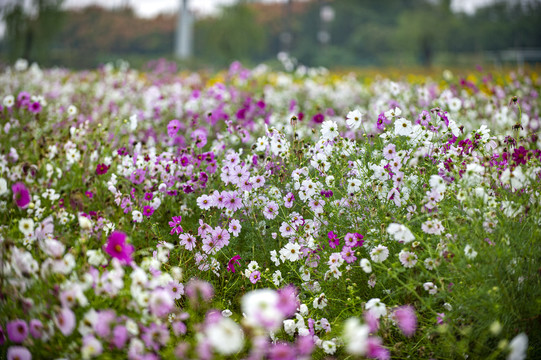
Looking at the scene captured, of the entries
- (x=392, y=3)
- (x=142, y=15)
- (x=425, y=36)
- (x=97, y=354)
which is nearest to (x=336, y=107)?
(x=97, y=354)

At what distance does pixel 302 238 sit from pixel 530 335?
1133mm

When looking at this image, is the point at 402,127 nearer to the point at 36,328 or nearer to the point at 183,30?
the point at 36,328

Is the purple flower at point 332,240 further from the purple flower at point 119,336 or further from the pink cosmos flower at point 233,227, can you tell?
the purple flower at point 119,336

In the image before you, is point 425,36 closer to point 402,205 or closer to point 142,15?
point 142,15

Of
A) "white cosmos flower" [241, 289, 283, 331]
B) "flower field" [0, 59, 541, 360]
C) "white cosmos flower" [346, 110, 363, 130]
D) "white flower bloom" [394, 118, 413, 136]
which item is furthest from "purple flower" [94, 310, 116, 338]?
Result: "white flower bloom" [394, 118, 413, 136]

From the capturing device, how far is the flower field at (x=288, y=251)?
153 centimetres

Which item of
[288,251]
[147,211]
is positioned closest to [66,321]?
[288,251]

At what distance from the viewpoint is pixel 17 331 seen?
1494mm

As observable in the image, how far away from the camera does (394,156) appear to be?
255cm

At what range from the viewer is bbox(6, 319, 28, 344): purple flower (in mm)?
1487

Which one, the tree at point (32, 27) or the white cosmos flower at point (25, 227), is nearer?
the white cosmos flower at point (25, 227)

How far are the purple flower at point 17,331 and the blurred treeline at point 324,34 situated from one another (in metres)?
15.2

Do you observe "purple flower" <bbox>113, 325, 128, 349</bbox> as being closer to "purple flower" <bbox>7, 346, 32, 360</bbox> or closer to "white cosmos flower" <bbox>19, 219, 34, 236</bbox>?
"purple flower" <bbox>7, 346, 32, 360</bbox>

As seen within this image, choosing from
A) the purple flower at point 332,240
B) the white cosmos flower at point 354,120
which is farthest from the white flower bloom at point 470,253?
the white cosmos flower at point 354,120
